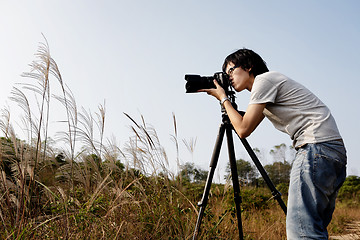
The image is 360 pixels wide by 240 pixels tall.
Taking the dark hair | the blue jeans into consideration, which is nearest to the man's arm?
the blue jeans

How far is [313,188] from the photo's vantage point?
1.67m

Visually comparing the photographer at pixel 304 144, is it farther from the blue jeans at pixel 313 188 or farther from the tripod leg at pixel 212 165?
the tripod leg at pixel 212 165

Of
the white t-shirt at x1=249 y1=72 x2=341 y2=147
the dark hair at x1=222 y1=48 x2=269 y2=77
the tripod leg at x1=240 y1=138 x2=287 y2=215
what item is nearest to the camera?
the white t-shirt at x1=249 y1=72 x2=341 y2=147

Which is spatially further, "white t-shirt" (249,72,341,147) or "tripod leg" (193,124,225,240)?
"tripod leg" (193,124,225,240)

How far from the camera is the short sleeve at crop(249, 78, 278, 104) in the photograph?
6.04 feet

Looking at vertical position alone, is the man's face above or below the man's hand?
above

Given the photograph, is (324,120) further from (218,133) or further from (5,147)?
(5,147)

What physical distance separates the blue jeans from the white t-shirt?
7 cm

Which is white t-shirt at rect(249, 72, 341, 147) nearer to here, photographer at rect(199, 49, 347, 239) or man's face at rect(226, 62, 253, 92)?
photographer at rect(199, 49, 347, 239)

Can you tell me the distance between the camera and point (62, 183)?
284cm

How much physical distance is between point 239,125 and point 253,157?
541 millimetres

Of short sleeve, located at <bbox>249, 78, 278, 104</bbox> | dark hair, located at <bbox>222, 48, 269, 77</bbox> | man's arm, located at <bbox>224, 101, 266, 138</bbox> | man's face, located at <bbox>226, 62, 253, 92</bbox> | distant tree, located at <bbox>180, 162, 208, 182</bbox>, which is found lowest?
distant tree, located at <bbox>180, 162, 208, 182</bbox>

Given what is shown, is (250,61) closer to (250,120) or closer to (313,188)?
(250,120)

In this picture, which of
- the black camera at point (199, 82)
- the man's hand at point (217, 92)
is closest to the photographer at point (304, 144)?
the man's hand at point (217, 92)
